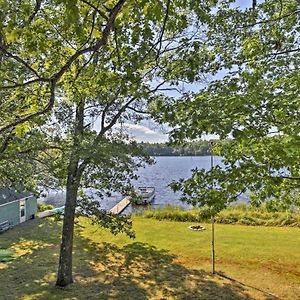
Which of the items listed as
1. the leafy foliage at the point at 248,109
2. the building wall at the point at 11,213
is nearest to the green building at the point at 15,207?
the building wall at the point at 11,213

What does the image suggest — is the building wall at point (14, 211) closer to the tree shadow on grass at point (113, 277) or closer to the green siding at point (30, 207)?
the green siding at point (30, 207)

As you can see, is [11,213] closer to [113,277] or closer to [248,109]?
[113,277]

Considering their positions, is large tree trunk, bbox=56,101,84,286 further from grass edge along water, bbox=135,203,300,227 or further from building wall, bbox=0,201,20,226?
building wall, bbox=0,201,20,226

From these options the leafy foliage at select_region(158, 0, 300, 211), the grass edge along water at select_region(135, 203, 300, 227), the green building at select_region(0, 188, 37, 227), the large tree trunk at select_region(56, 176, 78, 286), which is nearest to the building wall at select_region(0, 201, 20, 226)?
the green building at select_region(0, 188, 37, 227)

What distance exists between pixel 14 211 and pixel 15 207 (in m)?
0.21

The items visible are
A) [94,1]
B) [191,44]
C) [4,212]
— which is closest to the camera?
[94,1]

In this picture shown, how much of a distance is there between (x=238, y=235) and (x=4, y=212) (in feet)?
34.5

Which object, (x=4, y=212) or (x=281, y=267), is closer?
(x=281, y=267)

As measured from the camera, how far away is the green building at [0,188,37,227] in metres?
15.0

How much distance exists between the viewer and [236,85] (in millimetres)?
4969

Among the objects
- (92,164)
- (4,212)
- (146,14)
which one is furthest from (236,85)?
(4,212)

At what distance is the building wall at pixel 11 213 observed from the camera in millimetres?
14905

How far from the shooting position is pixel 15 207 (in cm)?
1592

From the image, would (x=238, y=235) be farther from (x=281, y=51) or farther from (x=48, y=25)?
(x=48, y=25)
